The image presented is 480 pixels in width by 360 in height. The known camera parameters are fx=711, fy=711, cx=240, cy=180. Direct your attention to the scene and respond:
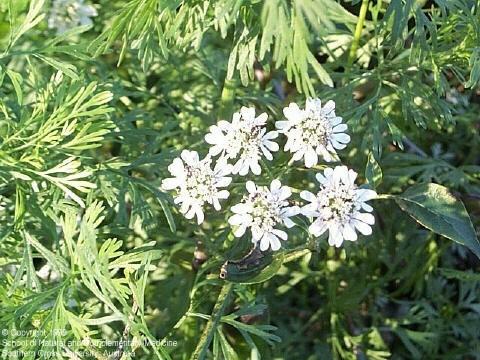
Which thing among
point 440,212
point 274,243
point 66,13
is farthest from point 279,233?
point 66,13

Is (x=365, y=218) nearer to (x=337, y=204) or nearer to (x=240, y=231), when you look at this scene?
(x=337, y=204)

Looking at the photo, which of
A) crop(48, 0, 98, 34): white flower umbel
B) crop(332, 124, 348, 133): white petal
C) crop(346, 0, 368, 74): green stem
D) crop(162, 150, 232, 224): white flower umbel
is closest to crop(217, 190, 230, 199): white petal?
crop(162, 150, 232, 224): white flower umbel

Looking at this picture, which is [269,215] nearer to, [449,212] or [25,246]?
[449,212]

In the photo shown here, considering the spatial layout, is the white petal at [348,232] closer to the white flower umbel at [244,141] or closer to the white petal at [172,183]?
the white flower umbel at [244,141]

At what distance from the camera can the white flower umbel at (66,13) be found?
64.7 inches

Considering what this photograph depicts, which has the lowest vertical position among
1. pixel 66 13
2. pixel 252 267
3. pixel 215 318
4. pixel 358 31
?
pixel 215 318

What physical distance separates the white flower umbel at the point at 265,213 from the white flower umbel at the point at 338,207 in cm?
3

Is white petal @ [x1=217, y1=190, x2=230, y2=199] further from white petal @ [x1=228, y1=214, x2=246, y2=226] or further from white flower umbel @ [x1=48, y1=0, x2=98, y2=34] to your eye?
white flower umbel @ [x1=48, y1=0, x2=98, y2=34]

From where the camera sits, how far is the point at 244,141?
117 centimetres

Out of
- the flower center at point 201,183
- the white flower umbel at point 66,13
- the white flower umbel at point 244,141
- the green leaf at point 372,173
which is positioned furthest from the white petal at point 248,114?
the white flower umbel at point 66,13

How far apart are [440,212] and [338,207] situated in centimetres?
19

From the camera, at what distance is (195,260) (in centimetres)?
Result: 145

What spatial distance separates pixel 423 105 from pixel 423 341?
582 mm

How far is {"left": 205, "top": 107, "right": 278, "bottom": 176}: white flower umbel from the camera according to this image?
117cm
